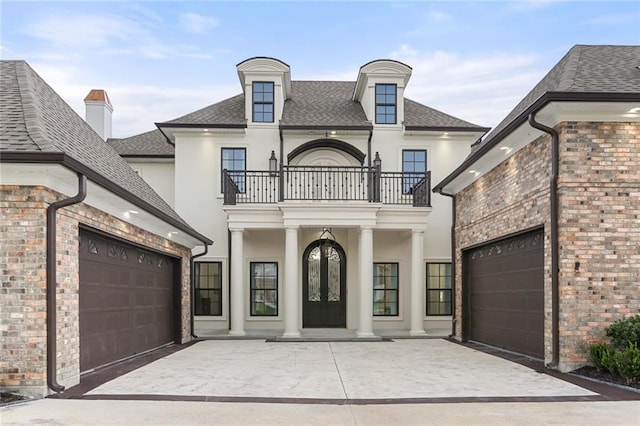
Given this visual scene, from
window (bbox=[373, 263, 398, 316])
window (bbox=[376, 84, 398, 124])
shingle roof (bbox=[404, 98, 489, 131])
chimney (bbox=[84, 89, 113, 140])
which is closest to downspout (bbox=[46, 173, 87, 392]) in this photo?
window (bbox=[373, 263, 398, 316])

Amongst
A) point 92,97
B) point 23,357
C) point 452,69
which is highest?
Answer: point 452,69

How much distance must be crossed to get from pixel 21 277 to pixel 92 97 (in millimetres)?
15205

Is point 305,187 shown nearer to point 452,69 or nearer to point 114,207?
point 114,207

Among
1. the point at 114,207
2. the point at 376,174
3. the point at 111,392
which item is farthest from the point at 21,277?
the point at 376,174

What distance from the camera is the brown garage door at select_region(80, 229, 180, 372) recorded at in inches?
A: 354

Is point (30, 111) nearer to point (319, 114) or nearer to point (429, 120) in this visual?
point (319, 114)

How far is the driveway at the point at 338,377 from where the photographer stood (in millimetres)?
7387

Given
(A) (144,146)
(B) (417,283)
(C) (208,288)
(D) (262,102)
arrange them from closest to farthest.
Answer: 1. (B) (417,283)
2. (C) (208,288)
3. (D) (262,102)
4. (A) (144,146)

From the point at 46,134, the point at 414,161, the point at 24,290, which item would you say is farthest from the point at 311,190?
the point at 24,290

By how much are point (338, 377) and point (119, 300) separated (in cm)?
440

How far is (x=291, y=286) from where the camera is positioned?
15.6 metres

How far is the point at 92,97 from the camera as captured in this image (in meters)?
20.8

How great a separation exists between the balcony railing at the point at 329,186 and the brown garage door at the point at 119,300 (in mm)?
3772

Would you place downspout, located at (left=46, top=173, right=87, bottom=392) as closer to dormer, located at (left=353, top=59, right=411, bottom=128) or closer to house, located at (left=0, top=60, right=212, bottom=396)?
house, located at (left=0, top=60, right=212, bottom=396)
